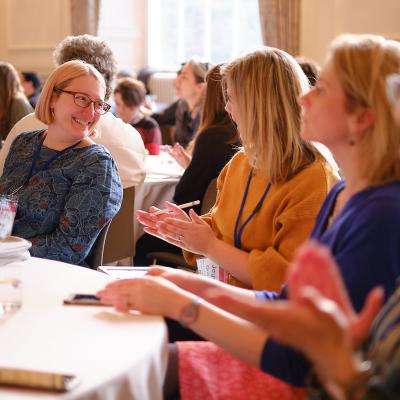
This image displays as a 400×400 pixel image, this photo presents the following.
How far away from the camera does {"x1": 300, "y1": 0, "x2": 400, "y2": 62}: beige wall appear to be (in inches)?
270

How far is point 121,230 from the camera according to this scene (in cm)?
315

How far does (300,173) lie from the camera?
2176 millimetres

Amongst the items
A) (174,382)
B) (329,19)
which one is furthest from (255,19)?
(174,382)

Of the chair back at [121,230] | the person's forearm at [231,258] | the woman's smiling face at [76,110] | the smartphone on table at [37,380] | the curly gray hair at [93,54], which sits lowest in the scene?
the chair back at [121,230]

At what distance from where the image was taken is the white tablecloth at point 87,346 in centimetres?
130

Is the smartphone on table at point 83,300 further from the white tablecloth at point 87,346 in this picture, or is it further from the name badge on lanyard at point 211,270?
the name badge on lanyard at point 211,270

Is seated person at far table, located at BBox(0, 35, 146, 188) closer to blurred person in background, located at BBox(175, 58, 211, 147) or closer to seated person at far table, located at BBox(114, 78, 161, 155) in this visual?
blurred person in background, located at BBox(175, 58, 211, 147)

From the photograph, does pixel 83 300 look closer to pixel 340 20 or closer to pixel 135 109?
pixel 135 109

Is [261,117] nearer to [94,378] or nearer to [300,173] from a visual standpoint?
[300,173]

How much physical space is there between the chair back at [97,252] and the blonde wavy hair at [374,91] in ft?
4.20

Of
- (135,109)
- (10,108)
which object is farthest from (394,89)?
(135,109)

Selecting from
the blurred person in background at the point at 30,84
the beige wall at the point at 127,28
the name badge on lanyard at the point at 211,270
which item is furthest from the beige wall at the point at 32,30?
the name badge on lanyard at the point at 211,270

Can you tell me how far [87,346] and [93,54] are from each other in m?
2.42

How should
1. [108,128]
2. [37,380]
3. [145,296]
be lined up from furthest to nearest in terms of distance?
1. [108,128]
2. [145,296]
3. [37,380]
